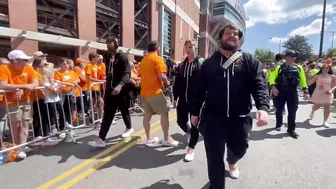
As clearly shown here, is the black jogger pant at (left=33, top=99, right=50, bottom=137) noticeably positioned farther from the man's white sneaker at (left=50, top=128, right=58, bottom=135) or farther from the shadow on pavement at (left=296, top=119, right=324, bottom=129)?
the shadow on pavement at (left=296, top=119, right=324, bottom=129)

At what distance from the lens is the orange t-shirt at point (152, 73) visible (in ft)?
13.5

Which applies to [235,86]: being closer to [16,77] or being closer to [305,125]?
[16,77]

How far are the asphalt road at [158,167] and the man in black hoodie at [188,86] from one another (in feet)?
1.25

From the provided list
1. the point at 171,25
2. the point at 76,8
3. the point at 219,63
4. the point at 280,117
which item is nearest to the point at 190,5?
the point at 171,25

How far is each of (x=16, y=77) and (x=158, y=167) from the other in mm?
2894

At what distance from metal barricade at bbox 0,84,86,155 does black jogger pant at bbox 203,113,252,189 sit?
316 centimetres

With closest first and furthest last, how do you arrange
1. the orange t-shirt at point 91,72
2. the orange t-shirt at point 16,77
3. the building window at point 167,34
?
1. the orange t-shirt at point 16,77
2. the orange t-shirt at point 91,72
3. the building window at point 167,34

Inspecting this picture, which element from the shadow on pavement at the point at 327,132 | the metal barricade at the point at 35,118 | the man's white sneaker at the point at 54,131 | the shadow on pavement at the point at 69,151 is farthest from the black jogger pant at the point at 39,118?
the shadow on pavement at the point at 327,132

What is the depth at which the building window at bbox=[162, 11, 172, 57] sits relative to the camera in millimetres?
29656

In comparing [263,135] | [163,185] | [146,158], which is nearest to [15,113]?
[146,158]

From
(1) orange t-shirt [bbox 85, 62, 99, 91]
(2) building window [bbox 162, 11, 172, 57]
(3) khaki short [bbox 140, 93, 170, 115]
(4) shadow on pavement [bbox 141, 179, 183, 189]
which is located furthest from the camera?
(2) building window [bbox 162, 11, 172, 57]

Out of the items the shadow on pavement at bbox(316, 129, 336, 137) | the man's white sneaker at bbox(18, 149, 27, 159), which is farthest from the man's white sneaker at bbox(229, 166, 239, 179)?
the shadow on pavement at bbox(316, 129, 336, 137)

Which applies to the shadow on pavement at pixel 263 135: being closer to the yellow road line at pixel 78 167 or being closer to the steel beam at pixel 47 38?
the yellow road line at pixel 78 167

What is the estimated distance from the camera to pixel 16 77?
156 inches
